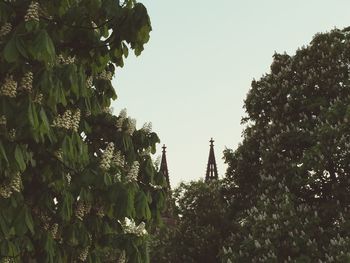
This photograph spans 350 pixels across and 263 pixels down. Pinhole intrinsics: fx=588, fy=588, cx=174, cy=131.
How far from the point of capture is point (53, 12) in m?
8.38

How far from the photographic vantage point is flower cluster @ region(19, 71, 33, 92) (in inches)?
296

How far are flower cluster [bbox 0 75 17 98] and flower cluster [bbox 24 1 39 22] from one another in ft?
2.72

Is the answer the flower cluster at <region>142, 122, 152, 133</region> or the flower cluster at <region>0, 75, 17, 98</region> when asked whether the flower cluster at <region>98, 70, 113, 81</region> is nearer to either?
the flower cluster at <region>142, 122, 152, 133</region>

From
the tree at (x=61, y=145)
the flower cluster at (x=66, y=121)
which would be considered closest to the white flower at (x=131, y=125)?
the tree at (x=61, y=145)

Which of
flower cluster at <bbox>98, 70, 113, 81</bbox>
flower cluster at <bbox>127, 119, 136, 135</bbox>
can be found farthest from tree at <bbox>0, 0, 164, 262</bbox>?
flower cluster at <bbox>98, 70, 113, 81</bbox>

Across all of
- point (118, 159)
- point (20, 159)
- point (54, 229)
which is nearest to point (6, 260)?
point (54, 229)

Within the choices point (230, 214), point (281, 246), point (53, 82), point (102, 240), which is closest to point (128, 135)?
point (102, 240)

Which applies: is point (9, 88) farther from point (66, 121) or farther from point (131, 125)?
point (131, 125)

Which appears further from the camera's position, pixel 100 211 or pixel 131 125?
pixel 131 125

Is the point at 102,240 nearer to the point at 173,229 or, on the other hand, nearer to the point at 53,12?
the point at 53,12

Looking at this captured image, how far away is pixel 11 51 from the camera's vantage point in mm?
6621

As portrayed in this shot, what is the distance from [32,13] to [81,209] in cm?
323

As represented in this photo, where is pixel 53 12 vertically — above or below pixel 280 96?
below

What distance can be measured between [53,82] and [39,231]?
8.02 feet
